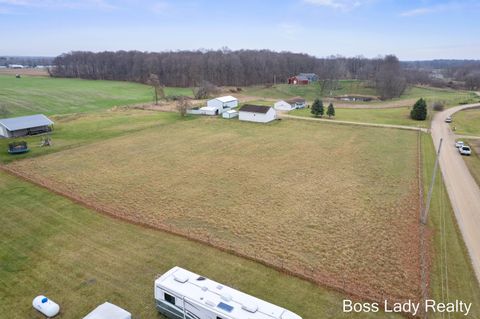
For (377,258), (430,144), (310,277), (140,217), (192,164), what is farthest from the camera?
(430,144)

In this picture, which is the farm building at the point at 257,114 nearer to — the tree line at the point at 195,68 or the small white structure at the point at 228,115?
the small white structure at the point at 228,115

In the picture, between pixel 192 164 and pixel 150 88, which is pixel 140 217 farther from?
pixel 150 88

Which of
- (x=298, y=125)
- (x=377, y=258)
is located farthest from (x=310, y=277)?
(x=298, y=125)

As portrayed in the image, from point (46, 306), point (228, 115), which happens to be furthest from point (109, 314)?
point (228, 115)

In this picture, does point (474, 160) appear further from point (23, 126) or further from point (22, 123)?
point (22, 123)

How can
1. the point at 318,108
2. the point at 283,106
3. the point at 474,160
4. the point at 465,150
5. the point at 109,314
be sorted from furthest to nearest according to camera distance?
the point at 283,106, the point at 318,108, the point at 465,150, the point at 474,160, the point at 109,314

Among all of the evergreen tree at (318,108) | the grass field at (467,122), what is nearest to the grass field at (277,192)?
the grass field at (467,122)
